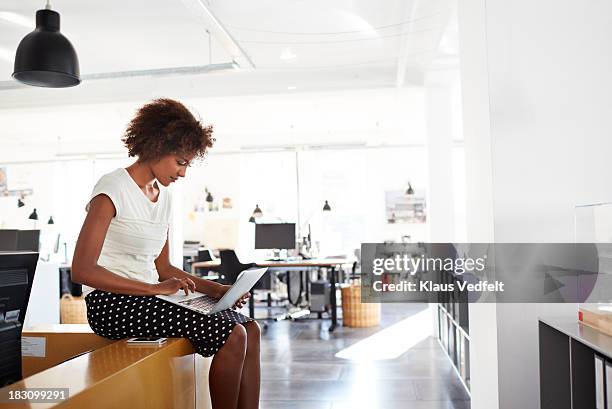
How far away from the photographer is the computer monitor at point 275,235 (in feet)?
27.5

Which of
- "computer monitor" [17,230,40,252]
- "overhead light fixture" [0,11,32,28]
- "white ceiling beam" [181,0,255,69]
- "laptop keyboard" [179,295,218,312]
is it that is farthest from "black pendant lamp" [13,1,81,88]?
"computer monitor" [17,230,40,252]

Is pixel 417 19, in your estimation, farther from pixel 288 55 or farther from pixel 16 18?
pixel 16 18

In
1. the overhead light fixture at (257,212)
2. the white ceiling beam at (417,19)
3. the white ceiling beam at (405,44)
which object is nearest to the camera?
the white ceiling beam at (417,19)

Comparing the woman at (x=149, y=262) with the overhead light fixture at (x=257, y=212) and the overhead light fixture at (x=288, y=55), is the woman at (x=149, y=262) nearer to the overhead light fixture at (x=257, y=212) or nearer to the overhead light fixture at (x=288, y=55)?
the overhead light fixture at (x=288, y=55)

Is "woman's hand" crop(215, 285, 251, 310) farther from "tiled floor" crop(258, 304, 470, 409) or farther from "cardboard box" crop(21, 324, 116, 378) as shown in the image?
"tiled floor" crop(258, 304, 470, 409)

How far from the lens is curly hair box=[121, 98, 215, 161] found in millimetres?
2439

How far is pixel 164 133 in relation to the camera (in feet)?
8.00

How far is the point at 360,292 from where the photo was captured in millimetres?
7629

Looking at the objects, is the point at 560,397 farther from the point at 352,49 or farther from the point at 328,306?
the point at 328,306

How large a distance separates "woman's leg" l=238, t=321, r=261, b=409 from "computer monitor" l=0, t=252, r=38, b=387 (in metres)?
0.85

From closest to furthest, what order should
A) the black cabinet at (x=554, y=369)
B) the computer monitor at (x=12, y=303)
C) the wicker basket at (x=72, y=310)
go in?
the computer monitor at (x=12, y=303) → the black cabinet at (x=554, y=369) → the wicker basket at (x=72, y=310)

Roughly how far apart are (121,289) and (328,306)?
6.76 meters

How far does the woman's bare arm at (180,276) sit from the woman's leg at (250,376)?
0.32 m

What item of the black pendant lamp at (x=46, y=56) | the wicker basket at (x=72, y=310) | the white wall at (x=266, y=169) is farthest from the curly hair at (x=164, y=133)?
the white wall at (x=266, y=169)
